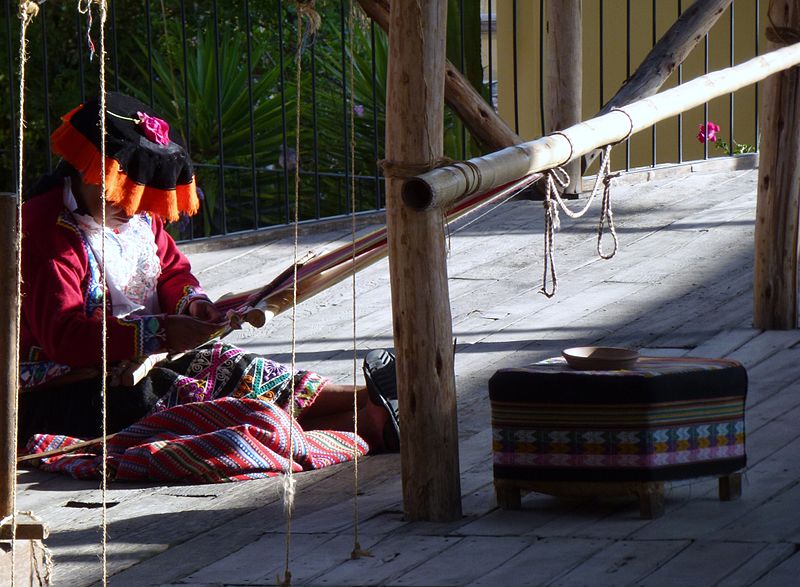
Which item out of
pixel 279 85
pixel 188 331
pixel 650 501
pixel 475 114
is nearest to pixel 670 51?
pixel 475 114

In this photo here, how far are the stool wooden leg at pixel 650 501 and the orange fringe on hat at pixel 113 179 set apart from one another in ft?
4.91

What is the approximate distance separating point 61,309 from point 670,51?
2.72 m

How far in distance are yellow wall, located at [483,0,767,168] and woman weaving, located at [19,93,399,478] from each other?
201 inches

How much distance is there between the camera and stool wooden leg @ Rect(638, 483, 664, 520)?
9.17 ft

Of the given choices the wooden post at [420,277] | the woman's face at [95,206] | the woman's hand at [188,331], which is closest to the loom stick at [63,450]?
the woman's hand at [188,331]

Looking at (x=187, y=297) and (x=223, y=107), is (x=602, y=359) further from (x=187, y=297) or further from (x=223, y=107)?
(x=223, y=107)

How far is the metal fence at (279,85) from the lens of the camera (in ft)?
24.8

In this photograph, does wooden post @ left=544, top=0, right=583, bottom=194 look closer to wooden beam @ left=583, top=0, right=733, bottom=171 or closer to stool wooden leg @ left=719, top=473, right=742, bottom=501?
wooden beam @ left=583, top=0, right=733, bottom=171

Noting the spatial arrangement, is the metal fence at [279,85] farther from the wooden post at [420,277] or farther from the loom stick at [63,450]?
the wooden post at [420,277]

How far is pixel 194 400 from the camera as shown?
3.68 meters

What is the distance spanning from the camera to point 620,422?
2834 millimetres

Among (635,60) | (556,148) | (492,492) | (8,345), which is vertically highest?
(635,60)

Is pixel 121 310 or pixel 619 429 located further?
pixel 121 310

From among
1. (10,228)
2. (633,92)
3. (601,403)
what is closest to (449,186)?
(601,403)
